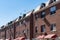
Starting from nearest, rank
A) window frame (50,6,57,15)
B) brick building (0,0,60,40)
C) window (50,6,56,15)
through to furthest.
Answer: brick building (0,0,60,40), window frame (50,6,57,15), window (50,6,56,15)

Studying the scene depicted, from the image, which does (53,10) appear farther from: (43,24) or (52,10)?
(43,24)

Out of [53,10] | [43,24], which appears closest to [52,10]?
[53,10]

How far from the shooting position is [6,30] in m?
70.1

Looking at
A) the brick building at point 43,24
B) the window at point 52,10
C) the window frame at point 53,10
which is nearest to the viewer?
the brick building at point 43,24

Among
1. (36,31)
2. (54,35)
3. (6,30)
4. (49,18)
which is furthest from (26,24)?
(6,30)

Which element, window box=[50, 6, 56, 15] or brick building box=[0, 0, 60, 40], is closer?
brick building box=[0, 0, 60, 40]

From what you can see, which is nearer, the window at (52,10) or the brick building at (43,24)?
the brick building at (43,24)

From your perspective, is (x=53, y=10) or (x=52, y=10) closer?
(x=53, y=10)

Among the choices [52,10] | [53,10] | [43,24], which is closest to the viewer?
[53,10]

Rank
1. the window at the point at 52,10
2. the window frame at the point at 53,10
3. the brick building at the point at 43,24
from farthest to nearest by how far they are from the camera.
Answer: the window at the point at 52,10 → the window frame at the point at 53,10 → the brick building at the point at 43,24

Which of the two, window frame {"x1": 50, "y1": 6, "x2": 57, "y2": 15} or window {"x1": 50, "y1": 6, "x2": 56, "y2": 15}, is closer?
window frame {"x1": 50, "y1": 6, "x2": 57, "y2": 15}

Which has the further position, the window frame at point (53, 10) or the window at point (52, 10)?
the window at point (52, 10)

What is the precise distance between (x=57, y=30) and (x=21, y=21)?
19675 millimetres

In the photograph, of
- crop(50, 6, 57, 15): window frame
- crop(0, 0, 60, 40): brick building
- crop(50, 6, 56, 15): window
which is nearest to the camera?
crop(0, 0, 60, 40): brick building
